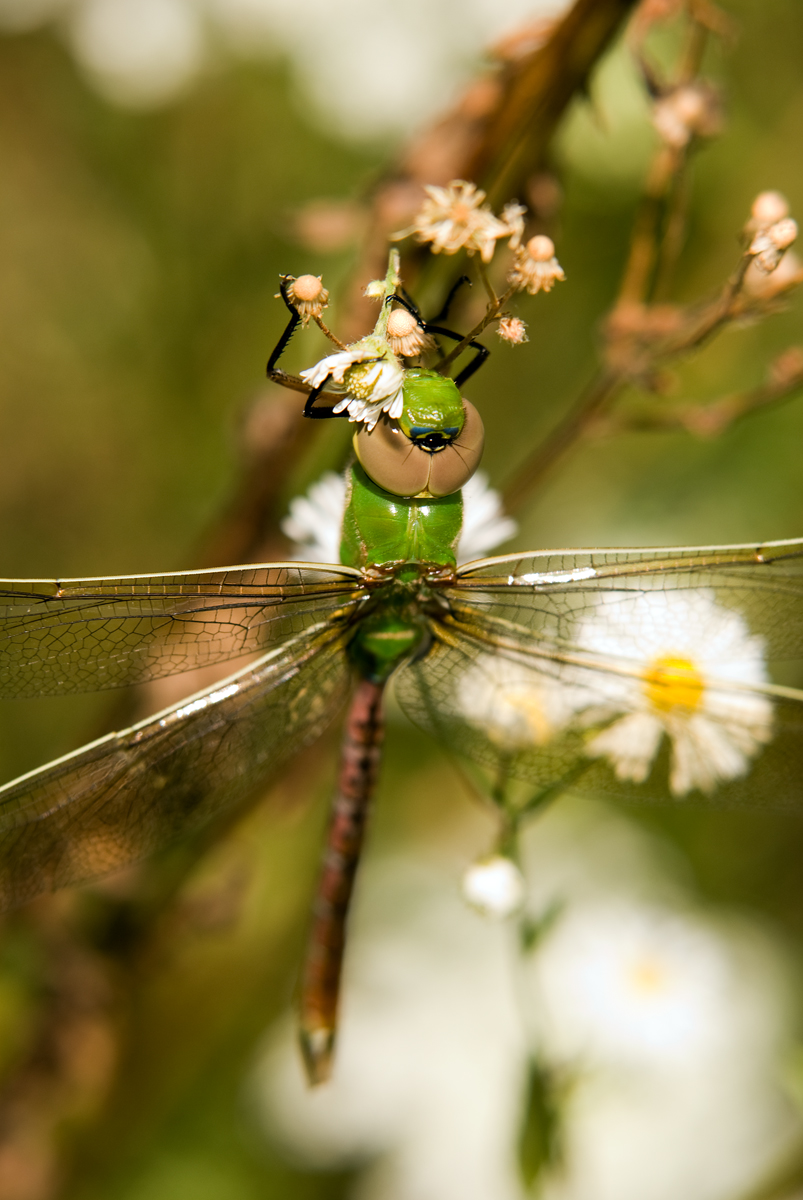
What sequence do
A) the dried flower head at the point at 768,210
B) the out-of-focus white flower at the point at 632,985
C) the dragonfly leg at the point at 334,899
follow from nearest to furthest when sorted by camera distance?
the dried flower head at the point at 768,210, the dragonfly leg at the point at 334,899, the out-of-focus white flower at the point at 632,985

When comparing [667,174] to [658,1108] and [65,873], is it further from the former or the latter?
[658,1108]

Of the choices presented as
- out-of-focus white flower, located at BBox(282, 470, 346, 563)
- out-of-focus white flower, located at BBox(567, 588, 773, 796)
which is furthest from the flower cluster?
out-of-focus white flower, located at BBox(282, 470, 346, 563)

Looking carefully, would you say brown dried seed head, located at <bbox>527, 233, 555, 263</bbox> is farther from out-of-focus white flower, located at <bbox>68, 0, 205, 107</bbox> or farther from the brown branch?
out-of-focus white flower, located at <bbox>68, 0, 205, 107</bbox>

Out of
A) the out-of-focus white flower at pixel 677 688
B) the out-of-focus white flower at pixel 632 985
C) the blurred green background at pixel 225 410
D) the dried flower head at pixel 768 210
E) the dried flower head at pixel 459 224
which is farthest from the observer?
the blurred green background at pixel 225 410

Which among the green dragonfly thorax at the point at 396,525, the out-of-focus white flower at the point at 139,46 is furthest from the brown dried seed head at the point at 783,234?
the out-of-focus white flower at the point at 139,46

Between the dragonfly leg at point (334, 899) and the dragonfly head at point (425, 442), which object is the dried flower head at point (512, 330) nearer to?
the dragonfly head at point (425, 442)

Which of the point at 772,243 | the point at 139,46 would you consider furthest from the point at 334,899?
the point at 139,46

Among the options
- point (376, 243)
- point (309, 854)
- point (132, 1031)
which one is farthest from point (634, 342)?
point (132, 1031)
